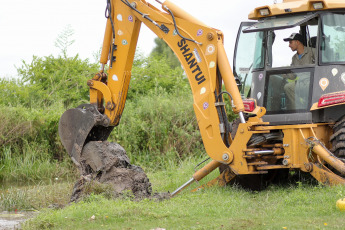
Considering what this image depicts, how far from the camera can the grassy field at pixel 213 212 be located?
6527 millimetres

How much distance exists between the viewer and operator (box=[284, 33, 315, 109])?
28.9ft

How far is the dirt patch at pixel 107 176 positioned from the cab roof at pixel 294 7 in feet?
10.2

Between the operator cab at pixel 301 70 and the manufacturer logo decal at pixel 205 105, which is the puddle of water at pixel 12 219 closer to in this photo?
the manufacturer logo decal at pixel 205 105

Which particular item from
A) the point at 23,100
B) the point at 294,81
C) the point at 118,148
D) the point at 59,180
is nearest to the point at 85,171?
the point at 118,148

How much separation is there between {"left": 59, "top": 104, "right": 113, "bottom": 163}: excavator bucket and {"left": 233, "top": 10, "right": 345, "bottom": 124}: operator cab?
2.30 metres

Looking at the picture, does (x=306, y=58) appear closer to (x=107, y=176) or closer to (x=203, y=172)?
(x=203, y=172)

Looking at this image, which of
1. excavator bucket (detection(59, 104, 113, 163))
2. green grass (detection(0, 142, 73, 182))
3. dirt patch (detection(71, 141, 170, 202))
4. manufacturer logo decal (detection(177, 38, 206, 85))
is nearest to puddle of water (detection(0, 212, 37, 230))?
dirt patch (detection(71, 141, 170, 202))

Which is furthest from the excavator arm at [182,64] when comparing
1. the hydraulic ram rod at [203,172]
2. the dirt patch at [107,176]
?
the hydraulic ram rod at [203,172]

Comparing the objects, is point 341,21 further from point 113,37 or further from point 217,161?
point 113,37

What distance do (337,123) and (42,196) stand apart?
17.5 ft

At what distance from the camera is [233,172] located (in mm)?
8742

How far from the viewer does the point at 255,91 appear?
938cm

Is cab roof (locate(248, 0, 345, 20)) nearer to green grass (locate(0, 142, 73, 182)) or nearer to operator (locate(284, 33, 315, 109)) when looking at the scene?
operator (locate(284, 33, 315, 109))

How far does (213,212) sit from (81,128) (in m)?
2.70
